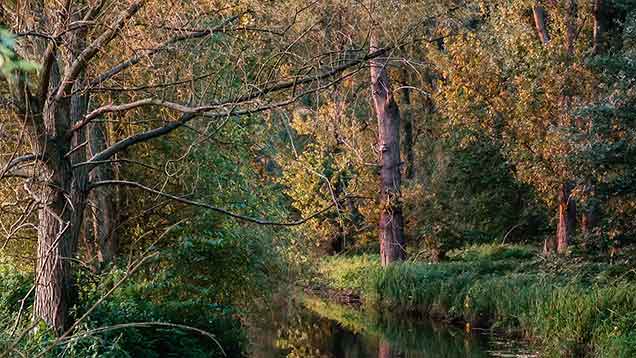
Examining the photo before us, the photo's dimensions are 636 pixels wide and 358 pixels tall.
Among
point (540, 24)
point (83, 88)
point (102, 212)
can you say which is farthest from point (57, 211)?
point (540, 24)

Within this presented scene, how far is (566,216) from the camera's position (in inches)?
818

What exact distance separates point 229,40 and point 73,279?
3067 millimetres

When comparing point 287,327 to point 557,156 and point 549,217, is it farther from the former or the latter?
point 549,217

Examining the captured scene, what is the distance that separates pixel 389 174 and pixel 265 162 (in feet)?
28.1

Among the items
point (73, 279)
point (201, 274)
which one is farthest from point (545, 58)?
point (73, 279)

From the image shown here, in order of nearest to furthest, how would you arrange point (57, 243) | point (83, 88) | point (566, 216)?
point (57, 243) < point (83, 88) < point (566, 216)

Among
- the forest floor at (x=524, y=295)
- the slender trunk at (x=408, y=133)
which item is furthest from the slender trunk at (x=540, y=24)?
the slender trunk at (x=408, y=133)

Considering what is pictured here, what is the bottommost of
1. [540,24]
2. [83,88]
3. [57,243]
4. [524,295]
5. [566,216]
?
[524,295]

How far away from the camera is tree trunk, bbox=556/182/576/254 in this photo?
20406mm

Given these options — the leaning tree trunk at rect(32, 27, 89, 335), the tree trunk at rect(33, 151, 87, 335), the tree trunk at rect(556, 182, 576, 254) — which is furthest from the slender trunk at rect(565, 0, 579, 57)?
the tree trunk at rect(33, 151, 87, 335)

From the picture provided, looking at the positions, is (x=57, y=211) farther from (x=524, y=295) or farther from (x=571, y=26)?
(x=571, y=26)

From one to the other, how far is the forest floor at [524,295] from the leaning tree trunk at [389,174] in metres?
1.36

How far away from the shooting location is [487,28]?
20.6 meters

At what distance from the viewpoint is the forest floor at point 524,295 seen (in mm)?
12812
